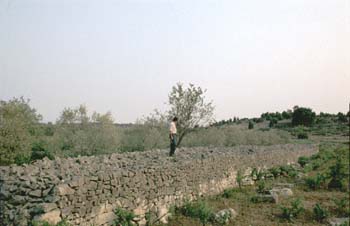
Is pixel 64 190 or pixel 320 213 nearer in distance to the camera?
pixel 64 190

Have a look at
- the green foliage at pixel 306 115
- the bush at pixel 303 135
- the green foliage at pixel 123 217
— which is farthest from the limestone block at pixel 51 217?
the bush at pixel 303 135

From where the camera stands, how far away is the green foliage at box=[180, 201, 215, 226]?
8578 mm

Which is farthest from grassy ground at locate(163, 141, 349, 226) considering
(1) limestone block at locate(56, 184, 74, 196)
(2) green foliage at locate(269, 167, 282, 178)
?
(2) green foliage at locate(269, 167, 282, 178)

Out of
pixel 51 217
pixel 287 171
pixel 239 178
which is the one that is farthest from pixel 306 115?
pixel 51 217

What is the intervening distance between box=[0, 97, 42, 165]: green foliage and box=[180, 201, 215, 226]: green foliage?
835cm

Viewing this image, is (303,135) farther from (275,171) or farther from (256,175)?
(256,175)

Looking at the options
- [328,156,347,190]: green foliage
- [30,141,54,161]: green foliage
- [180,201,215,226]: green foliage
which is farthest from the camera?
[30,141,54,161]: green foliage

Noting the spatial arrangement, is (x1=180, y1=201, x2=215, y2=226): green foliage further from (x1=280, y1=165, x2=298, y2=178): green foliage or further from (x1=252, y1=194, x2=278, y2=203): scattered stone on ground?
(x1=280, y1=165, x2=298, y2=178): green foliage

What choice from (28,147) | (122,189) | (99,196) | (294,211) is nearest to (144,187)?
(122,189)

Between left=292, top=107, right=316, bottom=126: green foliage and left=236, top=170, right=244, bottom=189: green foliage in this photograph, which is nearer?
left=236, top=170, right=244, bottom=189: green foliage

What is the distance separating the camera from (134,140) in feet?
79.6

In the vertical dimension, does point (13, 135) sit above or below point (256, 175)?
above

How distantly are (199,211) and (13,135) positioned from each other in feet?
32.7

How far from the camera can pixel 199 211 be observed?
8.88 m
